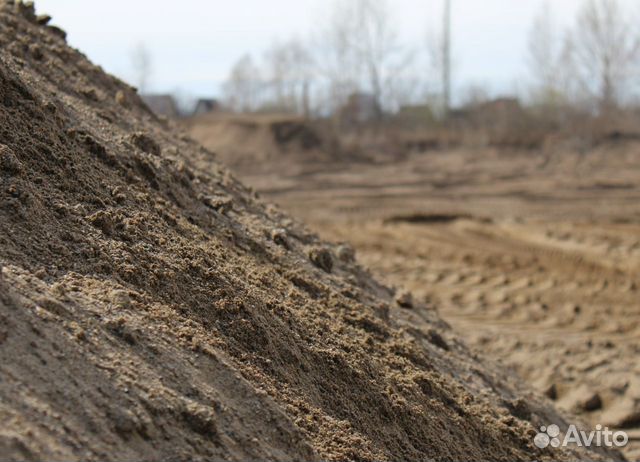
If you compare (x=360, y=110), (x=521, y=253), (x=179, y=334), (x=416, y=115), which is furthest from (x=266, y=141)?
(x=179, y=334)

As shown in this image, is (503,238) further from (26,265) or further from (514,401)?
(26,265)

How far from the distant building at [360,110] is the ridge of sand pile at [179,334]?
92.4 ft

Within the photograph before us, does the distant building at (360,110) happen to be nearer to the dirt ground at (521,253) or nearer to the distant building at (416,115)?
the distant building at (416,115)

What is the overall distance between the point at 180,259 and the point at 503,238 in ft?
28.0

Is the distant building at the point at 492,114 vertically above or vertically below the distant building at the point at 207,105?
below

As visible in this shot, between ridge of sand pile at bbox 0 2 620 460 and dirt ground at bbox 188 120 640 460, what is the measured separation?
1.61 meters

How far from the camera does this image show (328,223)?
43.2 feet

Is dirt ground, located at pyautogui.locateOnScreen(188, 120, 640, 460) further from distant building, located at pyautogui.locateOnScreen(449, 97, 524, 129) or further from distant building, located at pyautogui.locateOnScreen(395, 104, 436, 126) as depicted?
distant building, located at pyautogui.locateOnScreen(395, 104, 436, 126)

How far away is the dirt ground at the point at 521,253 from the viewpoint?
5961mm

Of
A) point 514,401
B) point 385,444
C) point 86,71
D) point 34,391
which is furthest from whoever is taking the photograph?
point 86,71

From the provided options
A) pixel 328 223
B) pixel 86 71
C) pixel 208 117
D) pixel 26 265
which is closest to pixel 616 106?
pixel 208 117

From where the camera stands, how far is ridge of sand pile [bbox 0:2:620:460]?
2281 mm

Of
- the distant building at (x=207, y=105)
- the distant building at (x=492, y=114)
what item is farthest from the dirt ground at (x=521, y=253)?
the distant building at (x=207, y=105)

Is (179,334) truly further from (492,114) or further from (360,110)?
(360,110)
